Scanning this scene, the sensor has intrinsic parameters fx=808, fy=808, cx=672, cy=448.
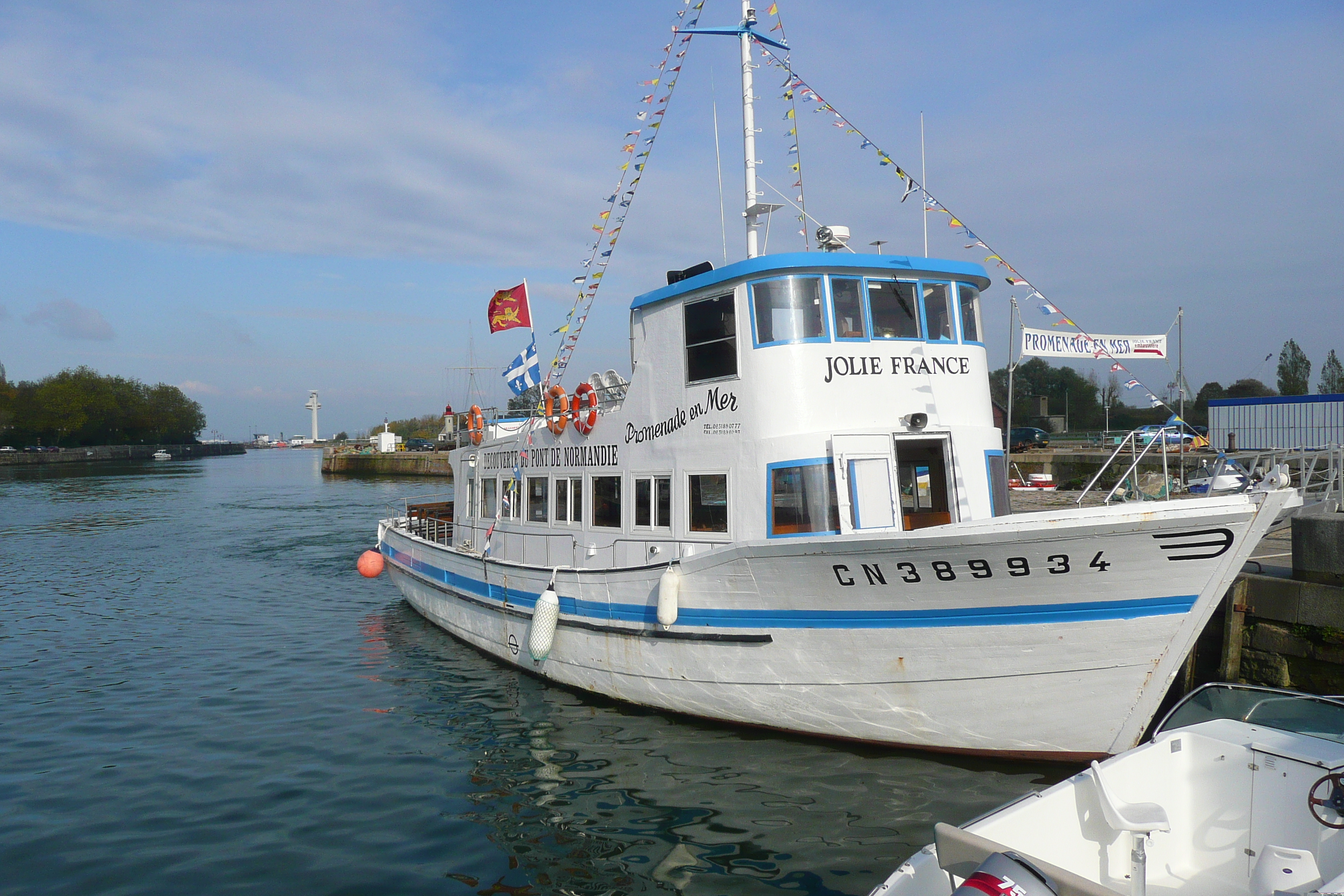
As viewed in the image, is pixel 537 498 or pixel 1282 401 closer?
pixel 537 498

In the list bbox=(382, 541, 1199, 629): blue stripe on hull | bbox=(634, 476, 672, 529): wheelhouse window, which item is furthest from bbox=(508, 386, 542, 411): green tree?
bbox=(382, 541, 1199, 629): blue stripe on hull

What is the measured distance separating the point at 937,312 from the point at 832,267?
1.43 meters

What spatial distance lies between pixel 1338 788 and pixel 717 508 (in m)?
5.61

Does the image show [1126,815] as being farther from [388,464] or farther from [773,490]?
[388,464]

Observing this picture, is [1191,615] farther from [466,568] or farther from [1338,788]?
[466,568]

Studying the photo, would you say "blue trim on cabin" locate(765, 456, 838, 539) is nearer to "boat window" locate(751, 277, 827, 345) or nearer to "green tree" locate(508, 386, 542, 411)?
"boat window" locate(751, 277, 827, 345)

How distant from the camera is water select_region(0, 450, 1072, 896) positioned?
638 cm

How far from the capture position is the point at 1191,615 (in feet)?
21.8

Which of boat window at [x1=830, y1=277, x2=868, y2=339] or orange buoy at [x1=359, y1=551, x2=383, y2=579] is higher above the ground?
boat window at [x1=830, y1=277, x2=868, y2=339]

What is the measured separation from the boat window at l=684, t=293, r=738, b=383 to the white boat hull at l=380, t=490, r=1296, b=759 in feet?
7.06

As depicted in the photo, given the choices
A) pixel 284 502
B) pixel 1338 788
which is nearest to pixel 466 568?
pixel 1338 788

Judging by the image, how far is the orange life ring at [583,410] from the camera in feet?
35.7

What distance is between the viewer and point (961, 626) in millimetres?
7129

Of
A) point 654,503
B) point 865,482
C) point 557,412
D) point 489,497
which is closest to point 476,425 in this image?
point 489,497
